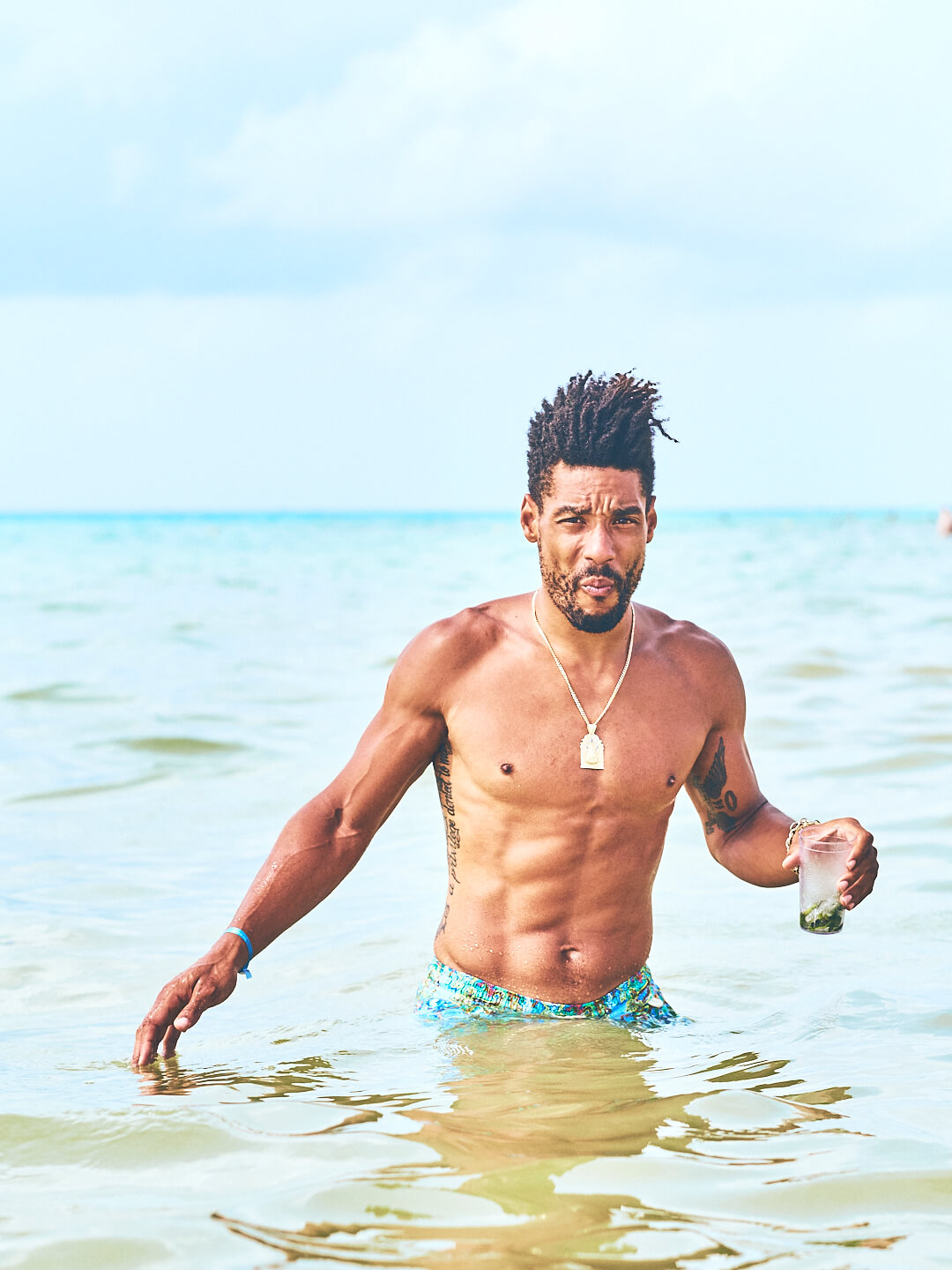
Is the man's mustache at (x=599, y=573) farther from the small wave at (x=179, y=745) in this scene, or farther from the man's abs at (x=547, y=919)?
the small wave at (x=179, y=745)

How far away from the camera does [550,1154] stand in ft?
9.59

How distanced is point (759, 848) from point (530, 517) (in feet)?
3.39

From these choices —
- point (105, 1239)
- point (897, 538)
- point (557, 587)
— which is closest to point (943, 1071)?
point (557, 587)

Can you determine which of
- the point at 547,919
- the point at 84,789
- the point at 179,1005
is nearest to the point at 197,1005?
the point at 179,1005

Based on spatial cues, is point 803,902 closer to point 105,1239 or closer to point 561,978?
point 561,978

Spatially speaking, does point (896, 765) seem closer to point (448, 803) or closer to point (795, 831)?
point (795, 831)

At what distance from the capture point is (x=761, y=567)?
30.2 m

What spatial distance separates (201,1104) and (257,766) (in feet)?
18.2

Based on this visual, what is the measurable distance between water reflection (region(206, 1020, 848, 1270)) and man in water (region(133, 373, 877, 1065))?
0.64ft

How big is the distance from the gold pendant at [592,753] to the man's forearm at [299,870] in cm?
58

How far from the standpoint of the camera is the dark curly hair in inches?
144

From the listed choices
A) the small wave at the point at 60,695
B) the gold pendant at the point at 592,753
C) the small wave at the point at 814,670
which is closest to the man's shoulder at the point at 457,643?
the gold pendant at the point at 592,753

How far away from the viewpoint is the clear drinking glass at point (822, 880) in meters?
3.41

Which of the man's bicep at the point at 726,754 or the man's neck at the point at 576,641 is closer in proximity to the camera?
the man's neck at the point at 576,641
